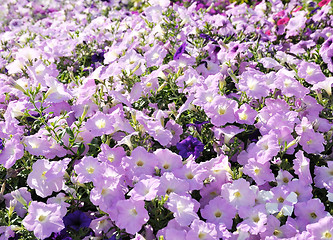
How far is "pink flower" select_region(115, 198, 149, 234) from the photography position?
177 centimetres

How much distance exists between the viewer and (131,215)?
5.94ft

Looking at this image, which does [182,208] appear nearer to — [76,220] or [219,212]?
[219,212]

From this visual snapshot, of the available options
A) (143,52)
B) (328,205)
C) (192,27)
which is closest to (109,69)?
(143,52)

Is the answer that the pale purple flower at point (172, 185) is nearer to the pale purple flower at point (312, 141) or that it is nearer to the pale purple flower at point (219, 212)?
the pale purple flower at point (219, 212)

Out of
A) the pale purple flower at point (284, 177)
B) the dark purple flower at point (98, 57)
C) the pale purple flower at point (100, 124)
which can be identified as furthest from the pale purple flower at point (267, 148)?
the dark purple flower at point (98, 57)

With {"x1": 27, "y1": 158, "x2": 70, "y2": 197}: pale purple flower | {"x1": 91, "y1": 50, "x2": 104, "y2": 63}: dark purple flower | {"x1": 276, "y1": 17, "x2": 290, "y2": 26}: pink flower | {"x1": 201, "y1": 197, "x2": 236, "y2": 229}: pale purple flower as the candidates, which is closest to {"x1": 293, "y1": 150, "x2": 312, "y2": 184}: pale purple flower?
{"x1": 201, "y1": 197, "x2": 236, "y2": 229}: pale purple flower

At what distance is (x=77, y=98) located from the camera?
2.54m

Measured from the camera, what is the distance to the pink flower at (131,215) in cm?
177

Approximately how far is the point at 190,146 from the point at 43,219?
90cm

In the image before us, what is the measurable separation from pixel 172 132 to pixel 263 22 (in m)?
2.19

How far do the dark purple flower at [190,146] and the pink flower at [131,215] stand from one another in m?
0.46

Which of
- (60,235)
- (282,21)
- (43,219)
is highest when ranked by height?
(282,21)

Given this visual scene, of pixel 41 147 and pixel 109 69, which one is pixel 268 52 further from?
pixel 41 147

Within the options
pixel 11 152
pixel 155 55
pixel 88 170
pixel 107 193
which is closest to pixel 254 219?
pixel 107 193
